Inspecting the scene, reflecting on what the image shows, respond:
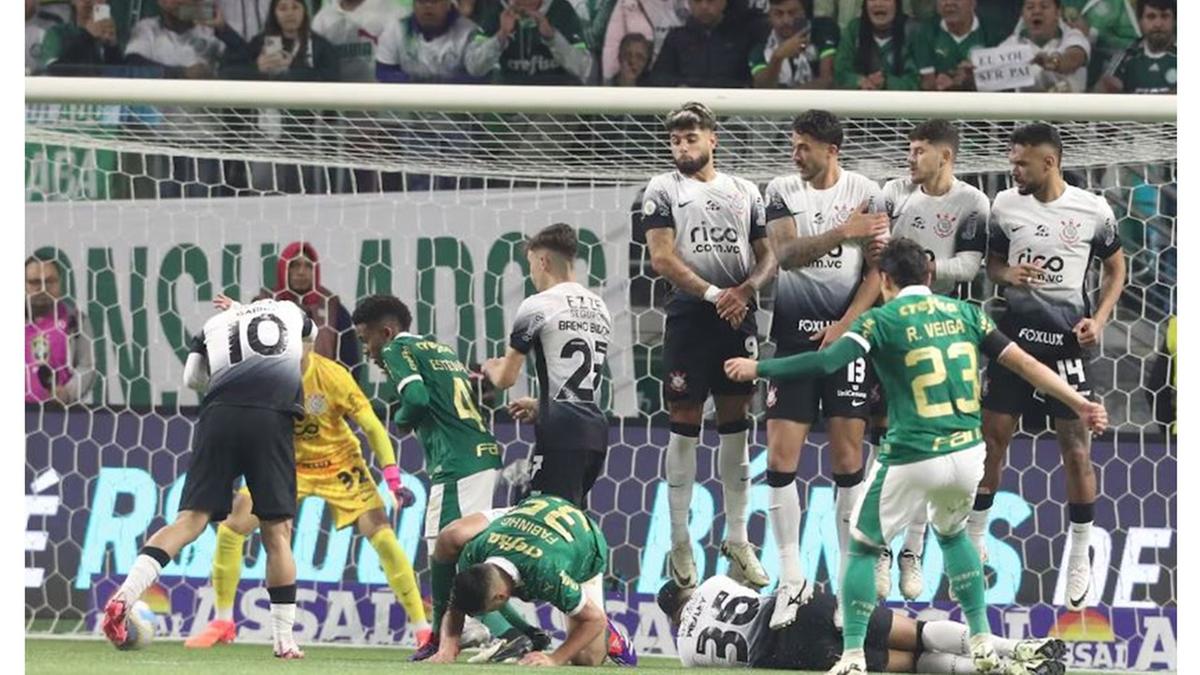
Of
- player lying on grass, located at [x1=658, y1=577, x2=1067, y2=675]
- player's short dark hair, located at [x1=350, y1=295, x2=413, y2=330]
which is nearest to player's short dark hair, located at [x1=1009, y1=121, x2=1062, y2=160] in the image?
player lying on grass, located at [x1=658, y1=577, x2=1067, y2=675]

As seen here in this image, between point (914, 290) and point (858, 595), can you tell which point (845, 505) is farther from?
point (914, 290)

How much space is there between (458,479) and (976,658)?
8.63 ft

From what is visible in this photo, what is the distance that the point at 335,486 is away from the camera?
33.3ft

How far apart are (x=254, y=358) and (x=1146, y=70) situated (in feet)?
21.8

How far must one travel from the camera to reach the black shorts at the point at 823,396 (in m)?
9.00

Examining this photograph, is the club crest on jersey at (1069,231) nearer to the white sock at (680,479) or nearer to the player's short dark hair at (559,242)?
the white sock at (680,479)

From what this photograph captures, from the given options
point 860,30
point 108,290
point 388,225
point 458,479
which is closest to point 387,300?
point 458,479

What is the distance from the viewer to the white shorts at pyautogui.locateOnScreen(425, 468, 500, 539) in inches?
374

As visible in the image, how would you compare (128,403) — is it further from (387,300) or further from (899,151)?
(899,151)

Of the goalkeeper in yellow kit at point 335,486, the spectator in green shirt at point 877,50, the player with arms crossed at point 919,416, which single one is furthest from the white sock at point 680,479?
the spectator in green shirt at point 877,50

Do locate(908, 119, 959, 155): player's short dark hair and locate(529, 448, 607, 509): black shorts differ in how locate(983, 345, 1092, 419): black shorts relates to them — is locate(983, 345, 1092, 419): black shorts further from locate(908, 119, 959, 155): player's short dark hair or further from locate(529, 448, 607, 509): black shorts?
Answer: locate(529, 448, 607, 509): black shorts

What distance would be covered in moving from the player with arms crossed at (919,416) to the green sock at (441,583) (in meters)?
2.01

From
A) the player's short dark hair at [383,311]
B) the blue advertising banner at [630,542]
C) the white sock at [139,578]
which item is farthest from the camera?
the blue advertising banner at [630,542]

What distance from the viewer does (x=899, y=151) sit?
10.7 metres
